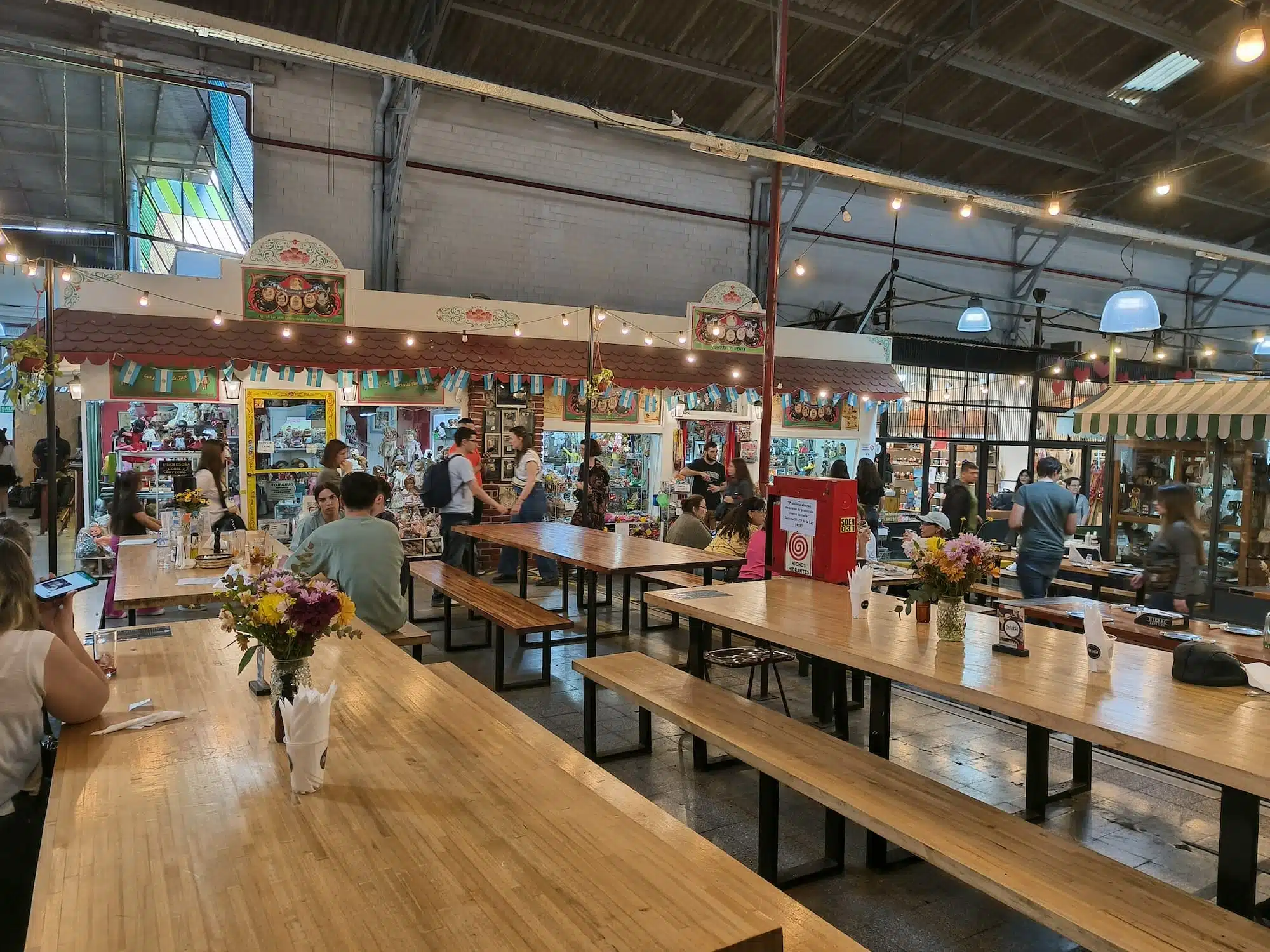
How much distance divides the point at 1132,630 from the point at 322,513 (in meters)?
5.29

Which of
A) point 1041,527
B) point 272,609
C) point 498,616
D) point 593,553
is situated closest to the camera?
point 272,609

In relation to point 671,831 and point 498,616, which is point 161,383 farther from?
point 671,831

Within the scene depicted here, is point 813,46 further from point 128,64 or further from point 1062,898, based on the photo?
point 1062,898

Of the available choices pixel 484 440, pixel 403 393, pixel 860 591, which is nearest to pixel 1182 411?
pixel 860 591

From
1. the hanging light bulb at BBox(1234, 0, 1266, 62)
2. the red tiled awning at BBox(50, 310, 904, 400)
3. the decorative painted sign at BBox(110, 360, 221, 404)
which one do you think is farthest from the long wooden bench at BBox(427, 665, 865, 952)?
the decorative painted sign at BBox(110, 360, 221, 404)

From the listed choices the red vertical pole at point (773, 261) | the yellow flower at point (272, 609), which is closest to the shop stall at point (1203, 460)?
the red vertical pole at point (773, 261)

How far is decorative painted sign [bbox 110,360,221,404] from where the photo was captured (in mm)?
8141

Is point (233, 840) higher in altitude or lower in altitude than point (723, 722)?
higher

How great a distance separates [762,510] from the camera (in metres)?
6.72

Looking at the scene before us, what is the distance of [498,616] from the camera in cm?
552

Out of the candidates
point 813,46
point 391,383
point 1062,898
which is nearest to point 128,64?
point 391,383

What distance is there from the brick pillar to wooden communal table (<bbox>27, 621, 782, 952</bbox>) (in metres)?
7.41

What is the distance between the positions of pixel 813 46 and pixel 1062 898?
35.4ft

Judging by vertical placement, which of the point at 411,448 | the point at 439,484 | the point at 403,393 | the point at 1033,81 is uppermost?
the point at 1033,81
